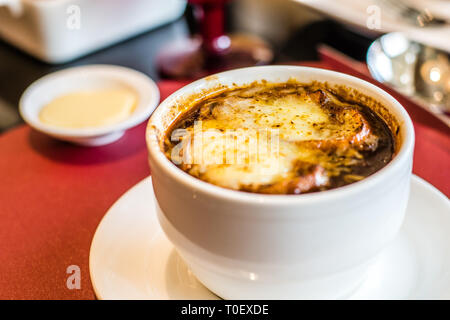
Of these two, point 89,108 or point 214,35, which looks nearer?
point 89,108

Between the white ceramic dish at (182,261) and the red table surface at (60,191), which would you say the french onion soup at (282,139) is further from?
the red table surface at (60,191)

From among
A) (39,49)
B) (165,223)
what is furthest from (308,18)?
(165,223)

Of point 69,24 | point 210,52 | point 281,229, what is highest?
point 281,229

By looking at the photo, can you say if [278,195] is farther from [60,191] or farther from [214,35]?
[214,35]

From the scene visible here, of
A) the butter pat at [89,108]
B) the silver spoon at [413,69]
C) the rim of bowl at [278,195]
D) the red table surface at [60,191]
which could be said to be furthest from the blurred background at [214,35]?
the rim of bowl at [278,195]

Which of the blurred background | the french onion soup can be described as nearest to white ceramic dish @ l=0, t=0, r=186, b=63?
the blurred background

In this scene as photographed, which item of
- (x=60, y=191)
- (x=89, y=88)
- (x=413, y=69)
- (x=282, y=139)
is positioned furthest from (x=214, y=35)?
(x=282, y=139)
